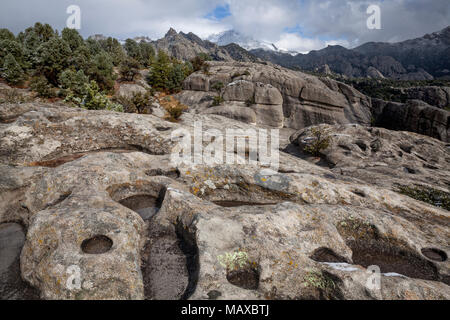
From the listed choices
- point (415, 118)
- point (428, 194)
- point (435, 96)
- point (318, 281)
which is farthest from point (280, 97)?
point (435, 96)

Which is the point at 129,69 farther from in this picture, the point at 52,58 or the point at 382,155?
the point at 382,155

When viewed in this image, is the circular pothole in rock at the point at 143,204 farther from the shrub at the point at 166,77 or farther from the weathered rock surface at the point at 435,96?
the weathered rock surface at the point at 435,96

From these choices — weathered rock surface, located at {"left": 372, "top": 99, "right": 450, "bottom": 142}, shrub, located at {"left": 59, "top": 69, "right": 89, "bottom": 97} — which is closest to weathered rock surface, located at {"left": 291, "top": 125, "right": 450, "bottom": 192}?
weathered rock surface, located at {"left": 372, "top": 99, "right": 450, "bottom": 142}

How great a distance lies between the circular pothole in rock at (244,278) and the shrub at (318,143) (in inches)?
691

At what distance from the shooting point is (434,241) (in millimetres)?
6191

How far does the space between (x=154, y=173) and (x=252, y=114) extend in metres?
36.6

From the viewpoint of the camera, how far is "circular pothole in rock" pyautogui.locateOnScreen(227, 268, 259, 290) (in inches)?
171

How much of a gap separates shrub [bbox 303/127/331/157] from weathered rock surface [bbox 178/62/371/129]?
23.0m

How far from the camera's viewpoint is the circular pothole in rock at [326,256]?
516cm

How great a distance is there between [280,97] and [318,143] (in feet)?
98.2

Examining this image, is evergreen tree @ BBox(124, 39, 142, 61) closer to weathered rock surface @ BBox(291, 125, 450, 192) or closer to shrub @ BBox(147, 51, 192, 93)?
shrub @ BBox(147, 51, 192, 93)

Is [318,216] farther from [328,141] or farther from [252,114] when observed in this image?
[252,114]

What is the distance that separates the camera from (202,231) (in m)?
4.99

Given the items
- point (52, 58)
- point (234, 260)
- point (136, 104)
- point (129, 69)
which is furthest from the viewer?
point (129, 69)
